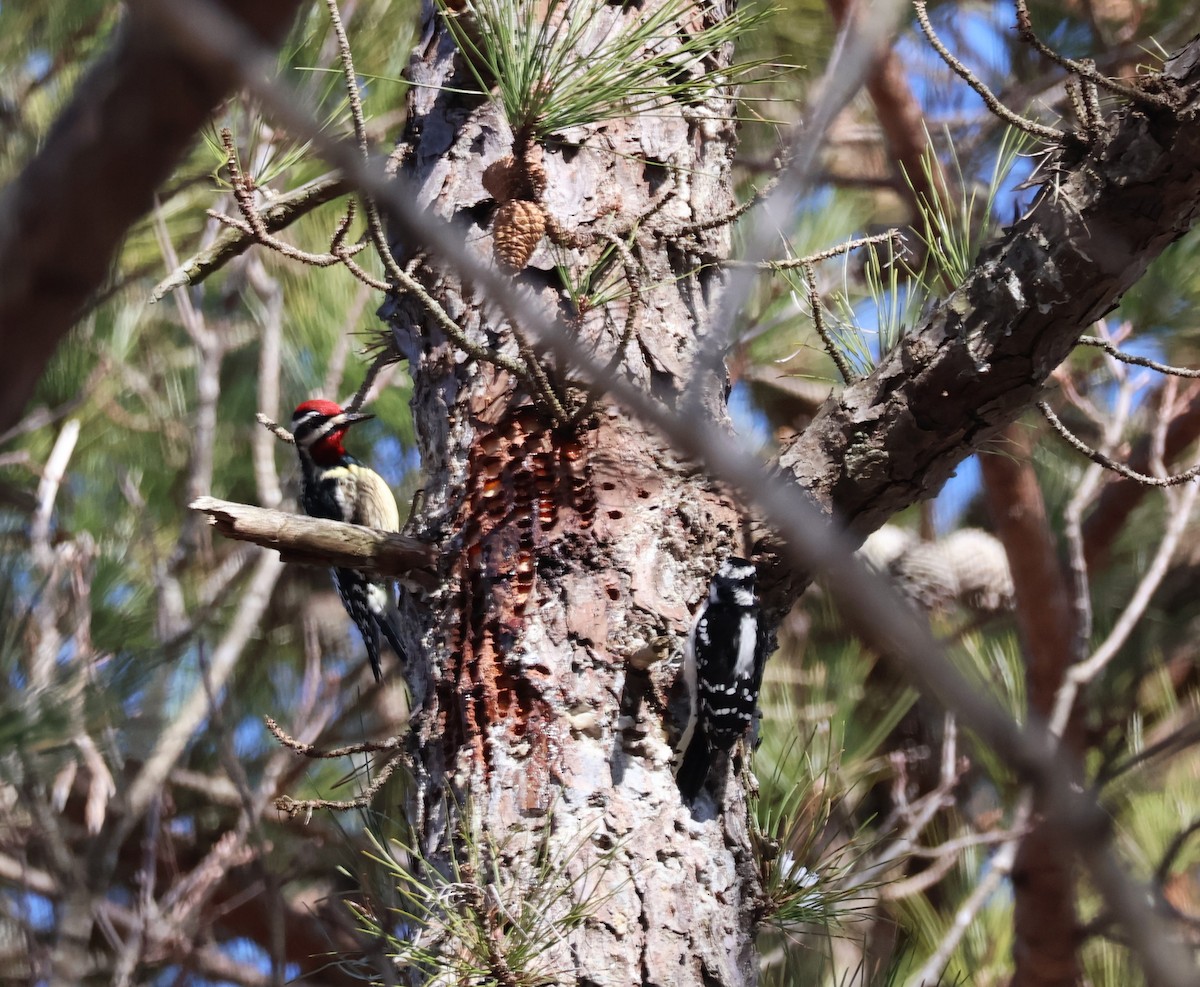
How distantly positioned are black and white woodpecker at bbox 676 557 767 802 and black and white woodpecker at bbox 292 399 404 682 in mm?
1428

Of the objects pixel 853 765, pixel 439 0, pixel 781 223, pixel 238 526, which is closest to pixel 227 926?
pixel 853 765

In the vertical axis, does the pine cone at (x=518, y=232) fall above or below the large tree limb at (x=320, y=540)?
above

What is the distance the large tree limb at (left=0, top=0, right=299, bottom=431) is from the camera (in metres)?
0.50

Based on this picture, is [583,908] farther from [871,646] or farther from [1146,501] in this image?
[1146,501]

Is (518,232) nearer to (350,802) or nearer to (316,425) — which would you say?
(350,802)

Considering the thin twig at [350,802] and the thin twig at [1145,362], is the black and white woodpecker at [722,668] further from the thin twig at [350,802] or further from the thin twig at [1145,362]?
the thin twig at [1145,362]

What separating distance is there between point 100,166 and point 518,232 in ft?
4.28

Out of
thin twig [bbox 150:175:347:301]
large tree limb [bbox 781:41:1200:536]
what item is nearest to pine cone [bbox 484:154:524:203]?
thin twig [bbox 150:175:347:301]

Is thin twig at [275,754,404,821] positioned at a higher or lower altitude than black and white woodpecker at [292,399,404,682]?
lower

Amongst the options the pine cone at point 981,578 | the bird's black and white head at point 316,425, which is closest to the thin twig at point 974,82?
the bird's black and white head at point 316,425

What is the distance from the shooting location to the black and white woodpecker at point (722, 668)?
1.65 m

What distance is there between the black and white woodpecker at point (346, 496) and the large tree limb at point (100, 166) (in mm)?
2541

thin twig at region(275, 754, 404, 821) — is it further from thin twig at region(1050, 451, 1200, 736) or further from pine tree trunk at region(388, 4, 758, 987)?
thin twig at region(1050, 451, 1200, 736)

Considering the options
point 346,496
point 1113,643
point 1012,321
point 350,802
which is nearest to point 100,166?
point 1012,321
